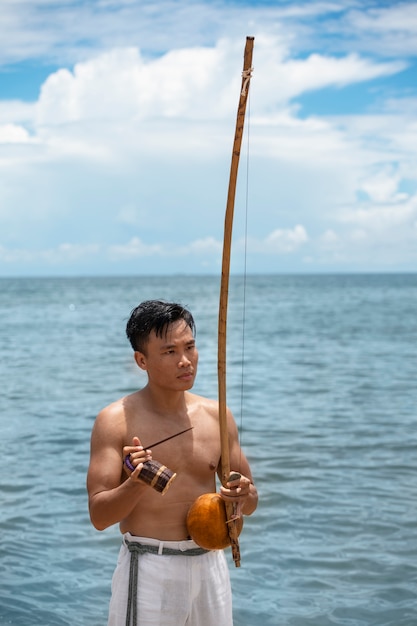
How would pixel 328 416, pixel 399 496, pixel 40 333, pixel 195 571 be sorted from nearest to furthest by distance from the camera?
pixel 195 571 < pixel 399 496 < pixel 328 416 < pixel 40 333

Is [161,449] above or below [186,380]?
below

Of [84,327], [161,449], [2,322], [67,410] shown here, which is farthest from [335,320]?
[161,449]

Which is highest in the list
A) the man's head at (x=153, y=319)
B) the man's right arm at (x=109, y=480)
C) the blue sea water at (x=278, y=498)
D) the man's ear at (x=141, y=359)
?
the man's head at (x=153, y=319)

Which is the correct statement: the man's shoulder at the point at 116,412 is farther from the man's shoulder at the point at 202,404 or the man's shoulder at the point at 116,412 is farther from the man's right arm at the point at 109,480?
the man's shoulder at the point at 202,404

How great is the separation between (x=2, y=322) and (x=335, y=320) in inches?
567

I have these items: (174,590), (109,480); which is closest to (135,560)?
(174,590)

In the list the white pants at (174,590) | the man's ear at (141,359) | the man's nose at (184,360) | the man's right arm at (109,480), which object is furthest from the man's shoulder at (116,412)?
the white pants at (174,590)

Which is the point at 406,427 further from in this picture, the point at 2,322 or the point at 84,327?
the point at 2,322

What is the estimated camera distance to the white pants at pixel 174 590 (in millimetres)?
3244

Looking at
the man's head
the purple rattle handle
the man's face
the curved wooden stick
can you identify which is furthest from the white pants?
the man's head

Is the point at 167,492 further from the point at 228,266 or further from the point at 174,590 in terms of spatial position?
the point at 228,266

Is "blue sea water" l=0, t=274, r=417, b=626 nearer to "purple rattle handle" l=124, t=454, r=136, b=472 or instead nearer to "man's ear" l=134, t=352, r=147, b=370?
"man's ear" l=134, t=352, r=147, b=370

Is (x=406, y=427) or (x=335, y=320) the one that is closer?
(x=406, y=427)

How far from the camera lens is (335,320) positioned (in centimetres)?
4466
